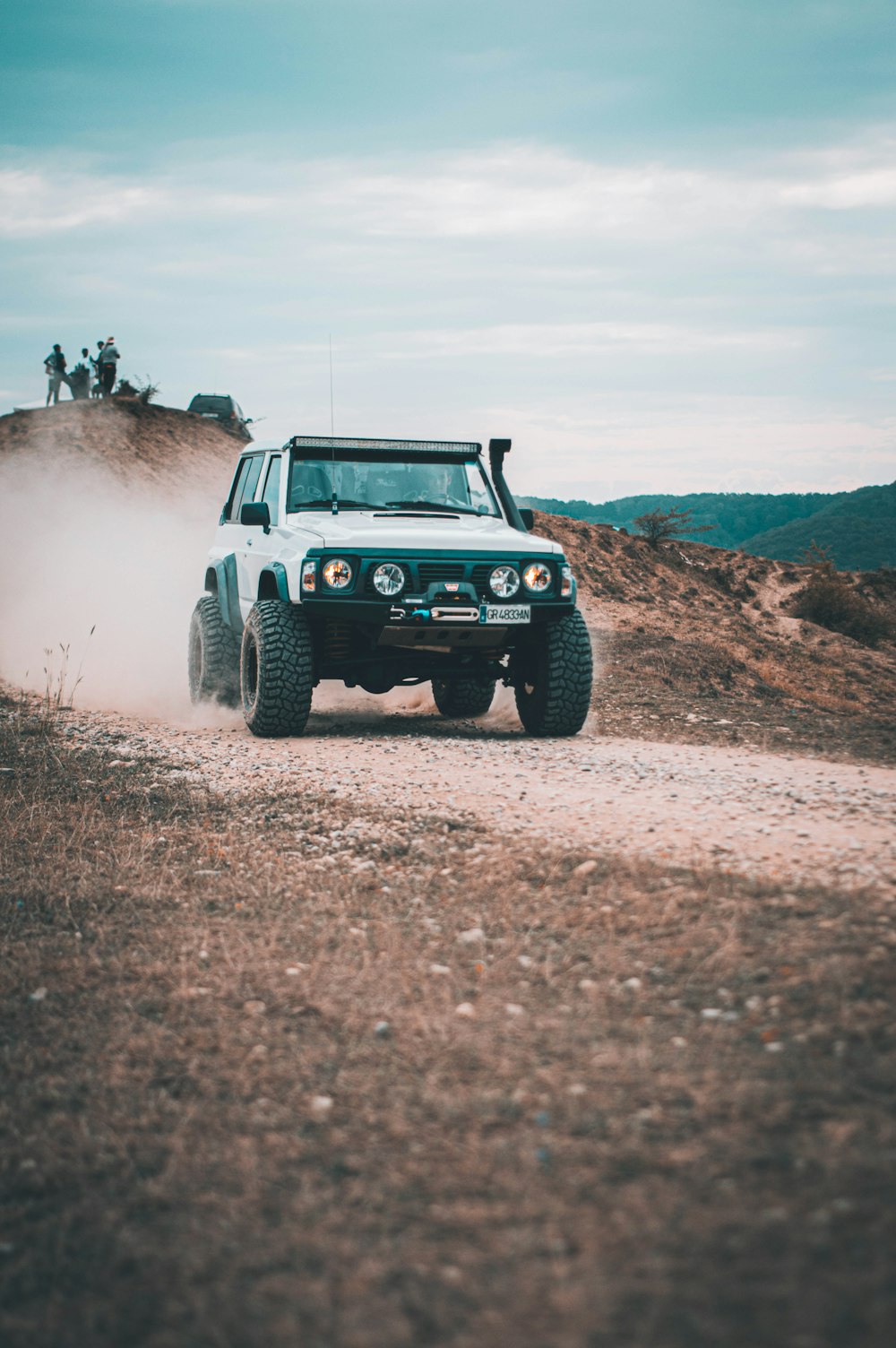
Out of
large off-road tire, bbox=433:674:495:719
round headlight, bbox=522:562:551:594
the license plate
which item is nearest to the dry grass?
the license plate

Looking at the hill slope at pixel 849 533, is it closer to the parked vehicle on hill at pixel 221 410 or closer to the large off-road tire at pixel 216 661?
the parked vehicle on hill at pixel 221 410

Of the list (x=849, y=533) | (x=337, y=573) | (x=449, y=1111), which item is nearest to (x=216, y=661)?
(x=337, y=573)

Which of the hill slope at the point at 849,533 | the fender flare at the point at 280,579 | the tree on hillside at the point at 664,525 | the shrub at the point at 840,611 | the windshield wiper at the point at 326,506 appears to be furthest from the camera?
the hill slope at the point at 849,533

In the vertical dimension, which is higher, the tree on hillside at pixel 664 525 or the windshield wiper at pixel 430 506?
the tree on hillside at pixel 664 525

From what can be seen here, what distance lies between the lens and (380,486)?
31.3 ft

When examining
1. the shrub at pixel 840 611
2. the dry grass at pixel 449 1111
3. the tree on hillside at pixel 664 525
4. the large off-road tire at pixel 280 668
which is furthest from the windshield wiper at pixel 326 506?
the tree on hillside at pixel 664 525

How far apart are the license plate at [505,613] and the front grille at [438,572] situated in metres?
0.30

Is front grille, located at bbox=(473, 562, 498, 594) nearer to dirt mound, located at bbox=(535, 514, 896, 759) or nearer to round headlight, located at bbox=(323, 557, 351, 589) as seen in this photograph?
round headlight, located at bbox=(323, 557, 351, 589)

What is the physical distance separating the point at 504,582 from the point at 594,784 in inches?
85.0

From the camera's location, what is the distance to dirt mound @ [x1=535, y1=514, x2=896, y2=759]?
1011 cm

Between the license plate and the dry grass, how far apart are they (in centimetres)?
334

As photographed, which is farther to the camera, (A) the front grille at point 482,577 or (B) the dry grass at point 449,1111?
(A) the front grille at point 482,577

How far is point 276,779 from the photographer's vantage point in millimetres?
7320

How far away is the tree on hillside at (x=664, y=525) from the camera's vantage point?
3400cm
